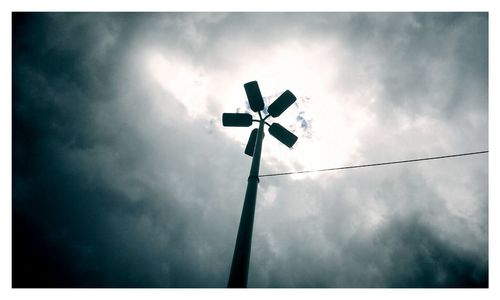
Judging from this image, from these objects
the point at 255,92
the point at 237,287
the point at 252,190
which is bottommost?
the point at 237,287

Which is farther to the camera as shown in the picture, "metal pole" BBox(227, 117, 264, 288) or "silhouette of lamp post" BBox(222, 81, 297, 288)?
"silhouette of lamp post" BBox(222, 81, 297, 288)

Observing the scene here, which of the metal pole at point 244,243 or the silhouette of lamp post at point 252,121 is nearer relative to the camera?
the metal pole at point 244,243

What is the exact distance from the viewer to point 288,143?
5270 millimetres

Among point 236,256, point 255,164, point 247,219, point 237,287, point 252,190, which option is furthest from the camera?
point 255,164

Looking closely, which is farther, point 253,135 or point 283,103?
point 253,135

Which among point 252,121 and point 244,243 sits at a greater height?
point 252,121

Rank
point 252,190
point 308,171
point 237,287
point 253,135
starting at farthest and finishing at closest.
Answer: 1. point 253,135
2. point 308,171
3. point 252,190
4. point 237,287

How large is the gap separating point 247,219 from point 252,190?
0.55 m

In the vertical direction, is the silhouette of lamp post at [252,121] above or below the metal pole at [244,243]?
above

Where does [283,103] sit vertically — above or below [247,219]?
above

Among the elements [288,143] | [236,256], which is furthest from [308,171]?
[236,256]

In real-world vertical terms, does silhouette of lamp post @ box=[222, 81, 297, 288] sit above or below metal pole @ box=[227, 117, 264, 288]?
above

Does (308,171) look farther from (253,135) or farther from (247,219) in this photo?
(247,219)

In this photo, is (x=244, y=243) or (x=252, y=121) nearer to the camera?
(x=244, y=243)
